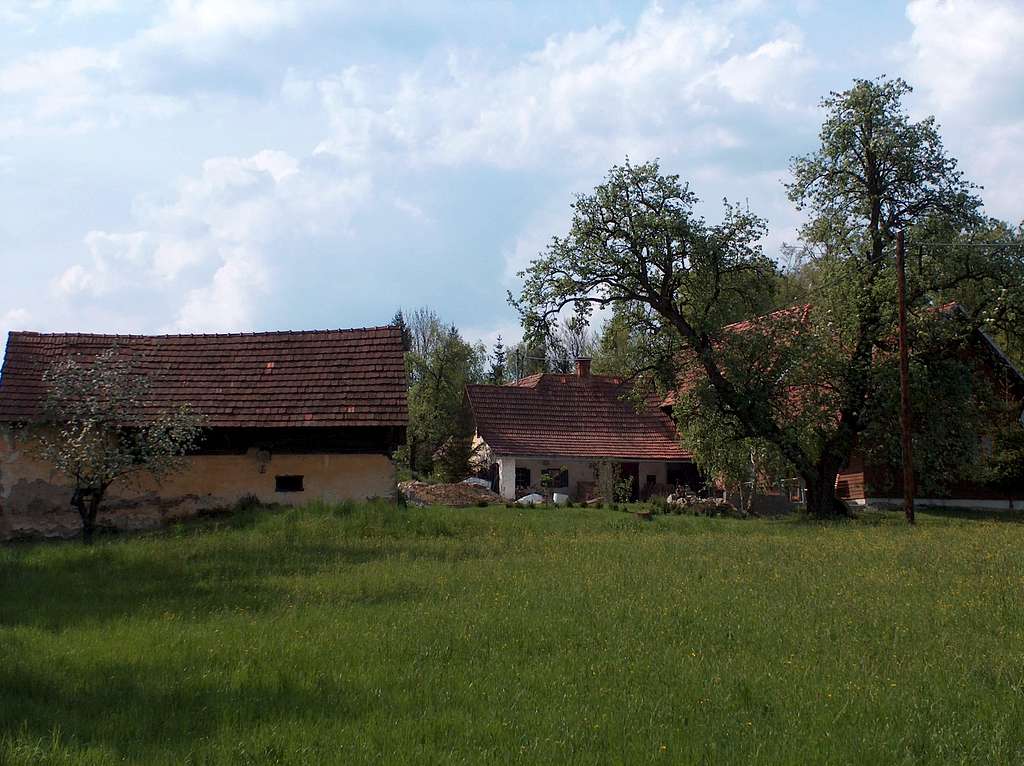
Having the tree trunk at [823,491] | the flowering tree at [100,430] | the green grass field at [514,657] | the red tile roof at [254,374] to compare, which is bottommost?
the green grass field at [514,657]

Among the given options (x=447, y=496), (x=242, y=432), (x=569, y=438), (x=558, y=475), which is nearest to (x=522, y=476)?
(x=558, y=475)

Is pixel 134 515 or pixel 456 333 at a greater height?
pixel 456 333

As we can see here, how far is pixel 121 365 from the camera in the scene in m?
24.0

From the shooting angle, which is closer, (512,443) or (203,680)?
(203,680)

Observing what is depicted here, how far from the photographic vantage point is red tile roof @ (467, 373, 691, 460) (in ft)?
153

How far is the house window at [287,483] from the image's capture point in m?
26.9

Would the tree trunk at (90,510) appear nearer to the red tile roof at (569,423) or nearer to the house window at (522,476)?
the red tile roof at (569,423)

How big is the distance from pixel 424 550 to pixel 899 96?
22.4m

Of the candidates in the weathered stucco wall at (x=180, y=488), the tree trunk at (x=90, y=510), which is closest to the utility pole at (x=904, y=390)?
the weathered stucco wall at (x=180, y=488)

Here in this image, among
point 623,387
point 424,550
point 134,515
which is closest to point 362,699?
point 424,550

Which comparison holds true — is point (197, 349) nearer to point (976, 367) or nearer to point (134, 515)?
point (134, 515)

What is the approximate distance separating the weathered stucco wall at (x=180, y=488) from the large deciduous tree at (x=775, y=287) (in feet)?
30.2

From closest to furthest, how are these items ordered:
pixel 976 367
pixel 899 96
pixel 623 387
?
pixel 899 96
pixel 976 367
pixel 623 387

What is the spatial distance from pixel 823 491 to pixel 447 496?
1386 cm
